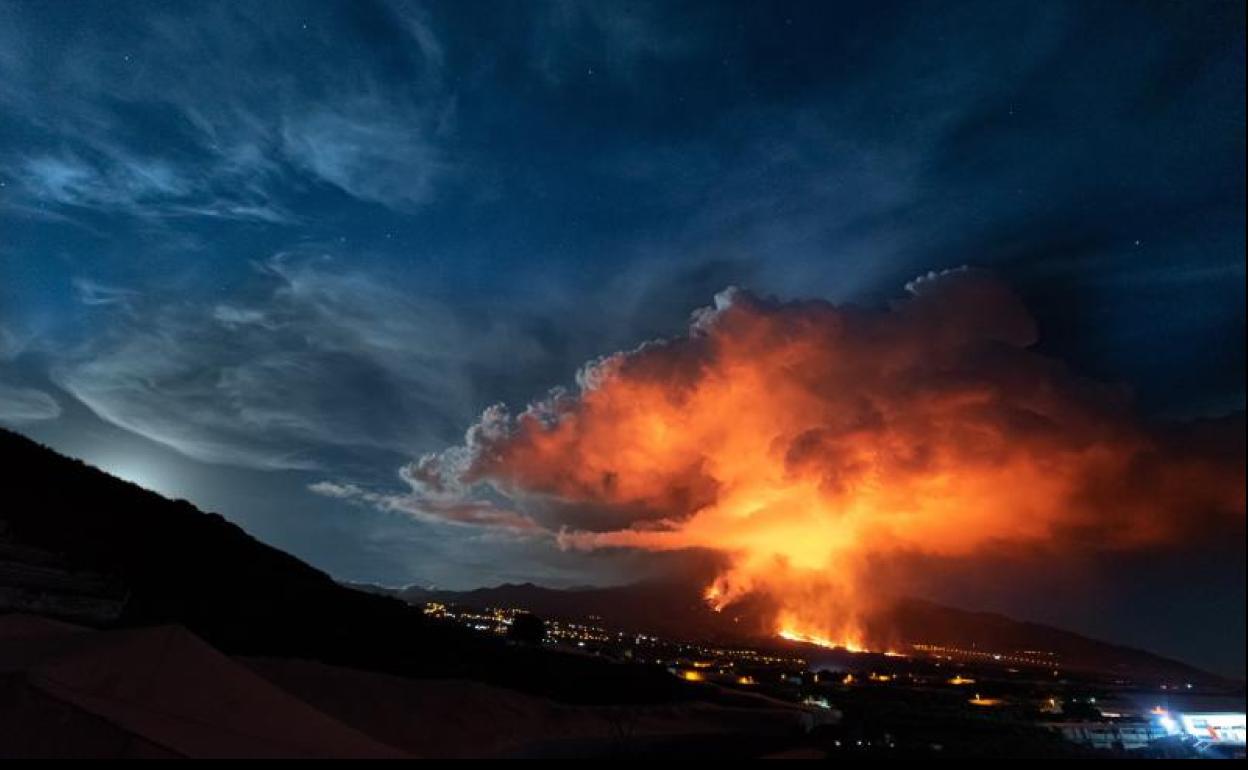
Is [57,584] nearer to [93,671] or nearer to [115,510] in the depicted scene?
[115,510]

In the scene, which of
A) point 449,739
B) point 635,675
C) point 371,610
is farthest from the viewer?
point 635,675

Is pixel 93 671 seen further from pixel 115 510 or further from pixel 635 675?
pixel 635 675

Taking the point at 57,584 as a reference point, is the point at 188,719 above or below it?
below

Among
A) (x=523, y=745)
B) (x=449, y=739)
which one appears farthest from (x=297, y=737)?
(x=523, y=745)

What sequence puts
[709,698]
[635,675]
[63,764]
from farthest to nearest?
1. [709,698]
2. [635,675]
3. [63,764]

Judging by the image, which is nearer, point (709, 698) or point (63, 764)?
point (63, 764)

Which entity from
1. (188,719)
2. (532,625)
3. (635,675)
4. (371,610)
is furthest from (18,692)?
(532,625)

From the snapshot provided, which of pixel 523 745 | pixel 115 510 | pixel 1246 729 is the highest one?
pixel 115 510
